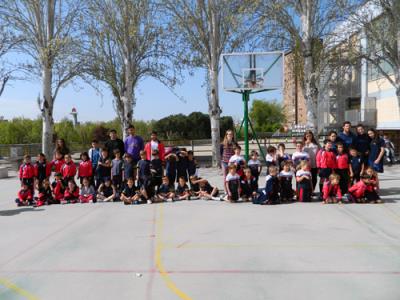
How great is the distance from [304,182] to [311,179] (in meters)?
0.31

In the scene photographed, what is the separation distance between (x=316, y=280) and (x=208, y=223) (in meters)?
3.12

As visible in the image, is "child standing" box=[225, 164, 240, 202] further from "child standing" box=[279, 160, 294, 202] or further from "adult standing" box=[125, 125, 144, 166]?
"adult standing" box=[125, 125, 144, 166]

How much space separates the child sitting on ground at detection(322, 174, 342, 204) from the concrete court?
363 mm

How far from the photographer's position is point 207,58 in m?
17.2

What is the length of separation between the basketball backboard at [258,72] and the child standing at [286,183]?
4.44 metres

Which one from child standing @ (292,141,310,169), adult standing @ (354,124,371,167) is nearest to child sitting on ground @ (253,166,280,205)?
child standing @ (292,141,310,169)

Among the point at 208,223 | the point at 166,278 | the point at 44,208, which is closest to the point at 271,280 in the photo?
the point at 166,278

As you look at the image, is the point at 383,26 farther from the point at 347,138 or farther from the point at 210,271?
the point at 210,271

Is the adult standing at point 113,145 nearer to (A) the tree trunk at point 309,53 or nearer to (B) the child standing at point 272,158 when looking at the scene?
(B) the child standing at point 272,158

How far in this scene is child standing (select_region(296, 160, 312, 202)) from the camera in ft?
30.0

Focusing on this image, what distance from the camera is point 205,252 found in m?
5.62

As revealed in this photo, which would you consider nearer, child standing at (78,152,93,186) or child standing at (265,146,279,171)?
child standing at (265,146,279,171)

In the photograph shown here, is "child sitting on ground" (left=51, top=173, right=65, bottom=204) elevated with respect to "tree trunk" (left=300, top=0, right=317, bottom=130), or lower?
lower

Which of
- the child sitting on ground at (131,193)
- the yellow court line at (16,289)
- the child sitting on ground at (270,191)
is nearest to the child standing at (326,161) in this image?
the child sitting on ground at (270,191)
